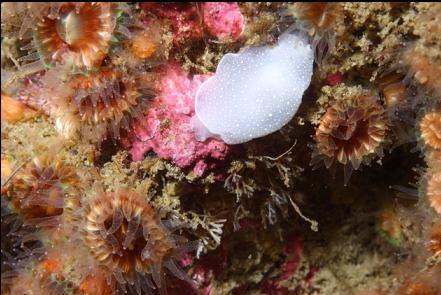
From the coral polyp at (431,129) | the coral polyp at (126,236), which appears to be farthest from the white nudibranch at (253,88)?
the coral polyp at (431,129)

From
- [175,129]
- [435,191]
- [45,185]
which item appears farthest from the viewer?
[45,185]

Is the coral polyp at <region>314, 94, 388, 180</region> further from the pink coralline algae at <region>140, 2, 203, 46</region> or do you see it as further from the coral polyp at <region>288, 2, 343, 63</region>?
the pink coralline algae at <region>140, 2, 203, 46</region>

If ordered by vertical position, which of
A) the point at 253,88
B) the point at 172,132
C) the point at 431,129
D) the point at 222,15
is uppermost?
the point at 222,15

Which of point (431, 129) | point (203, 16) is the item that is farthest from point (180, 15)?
point (431, 129)

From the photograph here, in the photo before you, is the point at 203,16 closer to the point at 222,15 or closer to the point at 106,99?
the point at 222,15

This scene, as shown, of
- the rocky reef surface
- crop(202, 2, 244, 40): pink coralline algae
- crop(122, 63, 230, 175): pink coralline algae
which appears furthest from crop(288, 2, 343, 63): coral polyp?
crop(122, 63, 230, 175): pink coralline algae

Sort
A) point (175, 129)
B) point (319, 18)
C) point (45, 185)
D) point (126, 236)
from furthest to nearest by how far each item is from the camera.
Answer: point (45, 185), point (175, 129), point (126, 236), point (319, 18)

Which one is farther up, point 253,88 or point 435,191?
point 253,88
